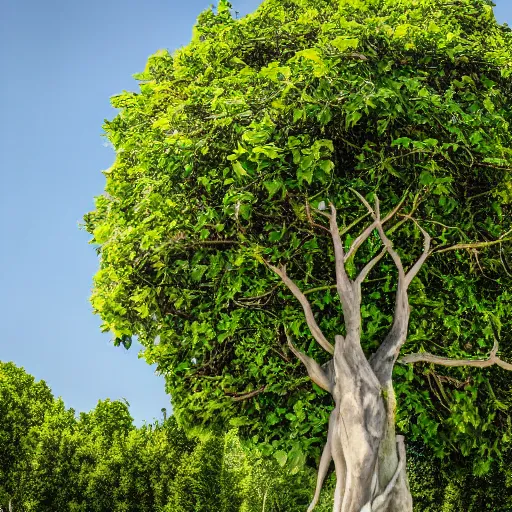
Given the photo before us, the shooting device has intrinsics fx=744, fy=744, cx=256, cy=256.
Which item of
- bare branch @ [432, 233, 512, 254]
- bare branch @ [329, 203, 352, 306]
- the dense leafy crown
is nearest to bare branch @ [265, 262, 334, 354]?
the dense leafy crown

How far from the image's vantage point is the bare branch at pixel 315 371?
16531mm

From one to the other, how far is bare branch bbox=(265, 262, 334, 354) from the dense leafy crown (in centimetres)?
45

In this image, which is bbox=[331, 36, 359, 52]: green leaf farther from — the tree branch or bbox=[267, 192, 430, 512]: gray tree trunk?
the tree branch

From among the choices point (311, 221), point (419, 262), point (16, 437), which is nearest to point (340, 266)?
point (311, 221)

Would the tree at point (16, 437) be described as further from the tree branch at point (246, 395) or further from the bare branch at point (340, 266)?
the bare branch at point (340, 266)

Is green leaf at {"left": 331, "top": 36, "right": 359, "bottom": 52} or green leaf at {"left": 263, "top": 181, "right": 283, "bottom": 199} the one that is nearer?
green leaf at {"left": 331, "top": 36, "right": 359, "bottom": 52}

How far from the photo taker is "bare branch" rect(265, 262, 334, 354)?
54.5ft

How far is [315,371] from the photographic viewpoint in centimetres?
1684

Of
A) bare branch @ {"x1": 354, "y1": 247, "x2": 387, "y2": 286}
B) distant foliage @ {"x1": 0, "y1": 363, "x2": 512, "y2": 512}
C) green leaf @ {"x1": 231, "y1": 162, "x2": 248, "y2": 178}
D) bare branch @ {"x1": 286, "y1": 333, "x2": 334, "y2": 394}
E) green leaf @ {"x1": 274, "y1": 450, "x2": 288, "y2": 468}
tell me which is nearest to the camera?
green leaf @ {"x1": 231, "y1": 162, "x2": 248, "y2": 178}

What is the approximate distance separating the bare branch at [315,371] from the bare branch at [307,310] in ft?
1.77

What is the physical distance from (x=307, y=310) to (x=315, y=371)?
4.67 ft

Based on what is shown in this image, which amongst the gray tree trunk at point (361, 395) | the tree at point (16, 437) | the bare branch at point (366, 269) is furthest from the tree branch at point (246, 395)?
the tree at point (16, 437)

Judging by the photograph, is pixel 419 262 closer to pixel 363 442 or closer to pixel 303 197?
pixel 303 197

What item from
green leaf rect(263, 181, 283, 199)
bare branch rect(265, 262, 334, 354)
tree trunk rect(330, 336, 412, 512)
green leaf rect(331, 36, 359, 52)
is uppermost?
green leaf rect(331, 36, 359, 52)
